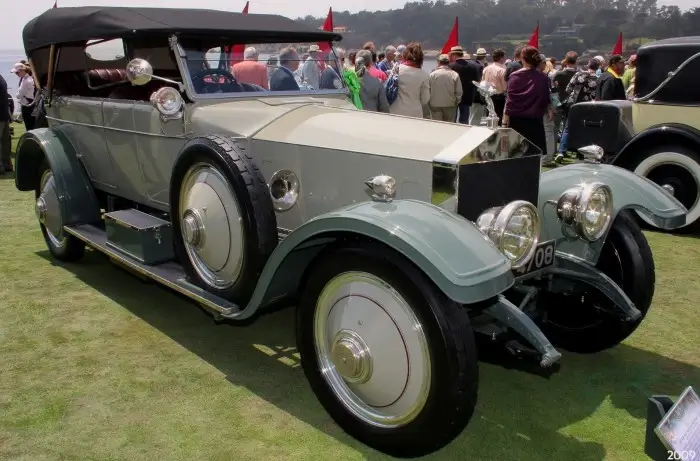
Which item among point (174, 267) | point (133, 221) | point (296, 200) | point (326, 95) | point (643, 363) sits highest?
point (326, 95)

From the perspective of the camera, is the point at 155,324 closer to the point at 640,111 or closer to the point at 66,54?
the point at 66,54

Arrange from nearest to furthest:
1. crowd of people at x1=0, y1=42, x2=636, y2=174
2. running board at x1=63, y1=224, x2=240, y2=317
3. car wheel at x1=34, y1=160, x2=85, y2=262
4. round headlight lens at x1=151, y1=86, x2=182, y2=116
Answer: running board at x1=63, y1=224, x2=240, y2=317, round headlight lens at x1=151, y1=86, x2=182, y2=116, crowd of people at x1=0, y1=42, x2=636, y2=174, car wheel at x1=34, y1=160, x2=85, y2=262

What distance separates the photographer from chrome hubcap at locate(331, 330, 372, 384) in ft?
8.95

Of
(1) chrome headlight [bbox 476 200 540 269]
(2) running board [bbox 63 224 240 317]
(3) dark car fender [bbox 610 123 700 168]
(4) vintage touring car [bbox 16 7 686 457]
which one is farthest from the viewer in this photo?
(3) dark car fender [bbox 610 123 700 168]

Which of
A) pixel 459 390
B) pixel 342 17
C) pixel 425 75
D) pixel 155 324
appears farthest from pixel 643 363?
pixel 342 17

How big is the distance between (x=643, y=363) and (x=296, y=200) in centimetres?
218

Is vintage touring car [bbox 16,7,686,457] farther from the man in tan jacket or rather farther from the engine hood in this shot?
the man in tan jacket

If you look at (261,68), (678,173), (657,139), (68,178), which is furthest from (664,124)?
(68,178)

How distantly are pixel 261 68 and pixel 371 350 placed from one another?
7.64ft

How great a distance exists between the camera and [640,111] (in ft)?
22.3

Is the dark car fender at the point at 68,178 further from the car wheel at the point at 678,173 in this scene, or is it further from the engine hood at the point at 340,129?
the car wheel at the point at 678,173

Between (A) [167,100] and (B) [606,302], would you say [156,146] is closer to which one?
(A) [167,100]

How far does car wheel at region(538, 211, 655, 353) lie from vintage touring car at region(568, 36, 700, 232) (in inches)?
111

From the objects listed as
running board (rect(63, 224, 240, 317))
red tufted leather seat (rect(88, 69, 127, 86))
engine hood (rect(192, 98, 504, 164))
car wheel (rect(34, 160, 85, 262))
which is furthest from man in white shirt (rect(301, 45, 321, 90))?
car wheel (rect(34, 160, 85, 262))
